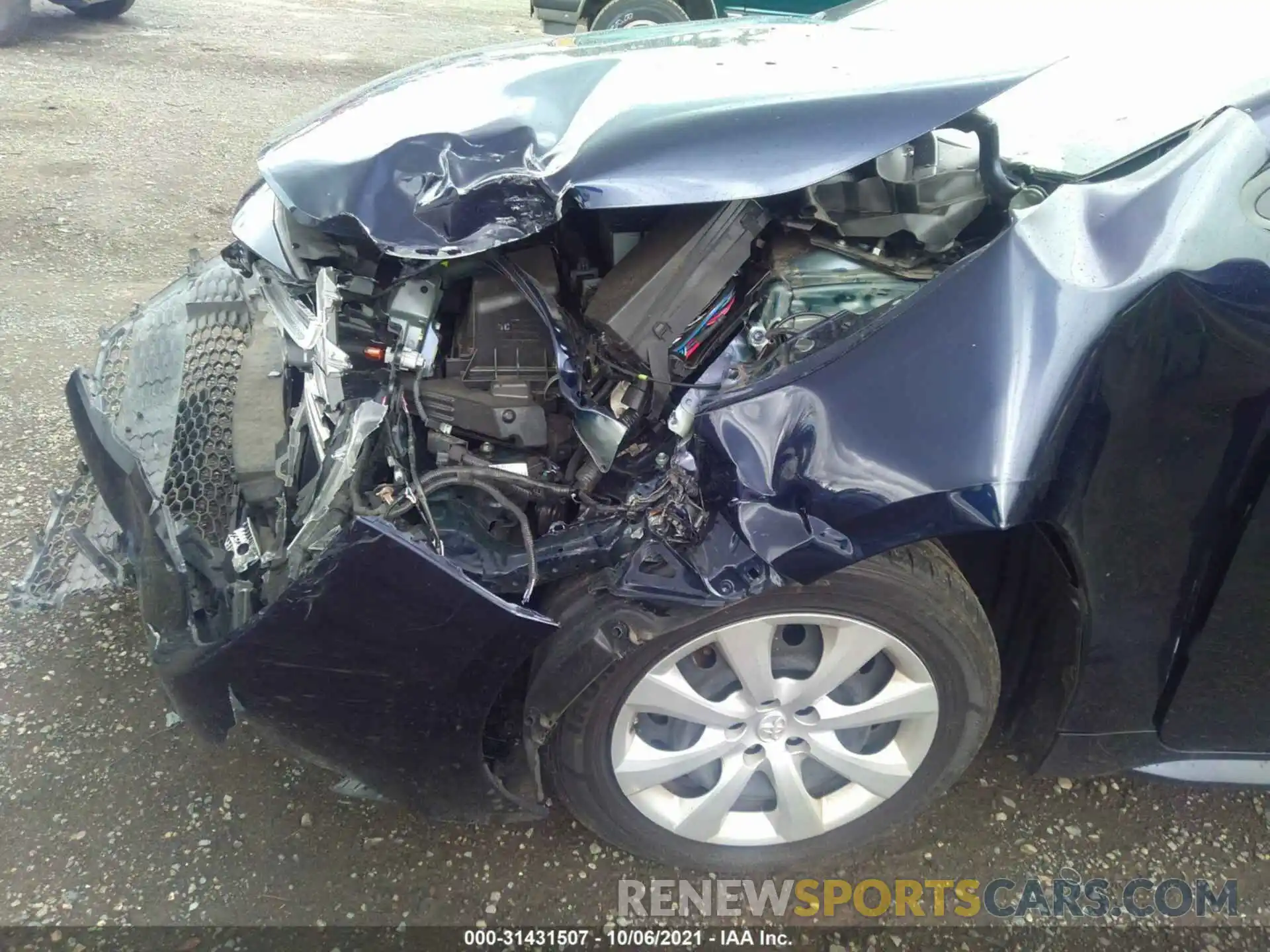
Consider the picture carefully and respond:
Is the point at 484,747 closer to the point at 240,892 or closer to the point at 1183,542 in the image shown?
the point at 240,892

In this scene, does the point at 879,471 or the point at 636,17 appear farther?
the point at 636,17

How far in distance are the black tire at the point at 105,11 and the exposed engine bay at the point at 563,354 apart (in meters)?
10.3

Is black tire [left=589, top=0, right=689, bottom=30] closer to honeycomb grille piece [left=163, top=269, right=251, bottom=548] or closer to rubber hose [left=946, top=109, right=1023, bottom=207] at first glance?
honeycomb grille piece [left=163, top=269, right=251, bottom=548]

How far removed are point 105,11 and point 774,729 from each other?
1169cm

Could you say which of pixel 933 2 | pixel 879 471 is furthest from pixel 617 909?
pixel 933 2

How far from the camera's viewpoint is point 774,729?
1.93 metres

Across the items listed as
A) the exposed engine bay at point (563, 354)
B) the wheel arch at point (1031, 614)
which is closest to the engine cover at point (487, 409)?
the exposed engine bay at point (563, 354)

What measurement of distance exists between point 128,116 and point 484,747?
277 inches

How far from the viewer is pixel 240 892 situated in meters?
2.01

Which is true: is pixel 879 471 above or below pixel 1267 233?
below

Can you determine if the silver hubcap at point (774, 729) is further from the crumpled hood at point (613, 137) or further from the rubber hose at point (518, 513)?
the crumpled hood at point (613, 137)

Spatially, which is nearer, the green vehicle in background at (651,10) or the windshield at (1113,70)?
the windshield at (1113,70)

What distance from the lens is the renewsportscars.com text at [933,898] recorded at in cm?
204

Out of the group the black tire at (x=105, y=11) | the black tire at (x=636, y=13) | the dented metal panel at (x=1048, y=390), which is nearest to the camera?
the dented metal panel at (x=1048, y=390)
